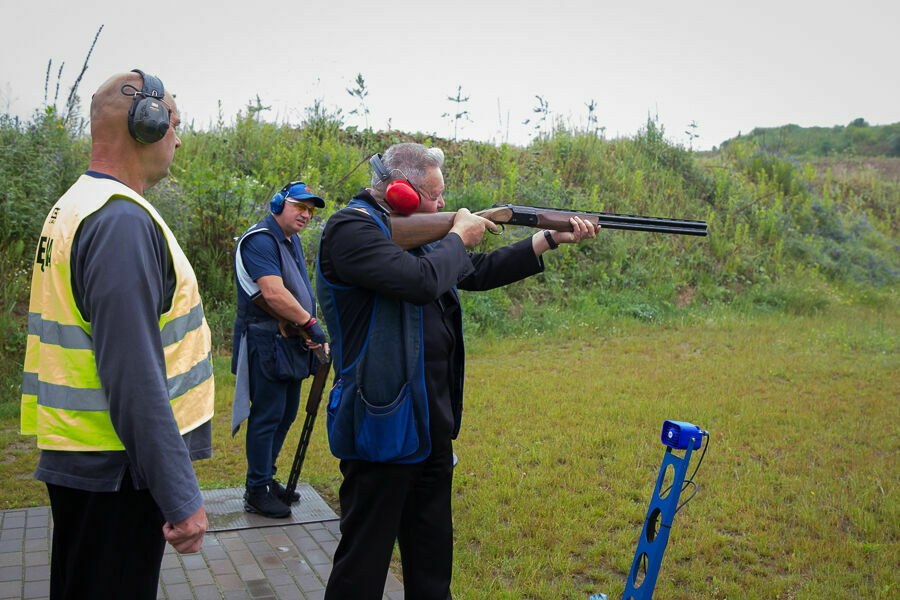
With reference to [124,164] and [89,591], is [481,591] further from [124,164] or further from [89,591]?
[124,164]

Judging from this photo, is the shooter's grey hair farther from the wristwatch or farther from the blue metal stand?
the blue metal stand

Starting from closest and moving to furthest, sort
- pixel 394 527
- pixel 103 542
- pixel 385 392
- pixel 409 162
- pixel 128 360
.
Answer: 1. pixel 128 360
2. pixel 103 542
3. pixel 385 392
4. pixel 394 527
5. pixel 409 162

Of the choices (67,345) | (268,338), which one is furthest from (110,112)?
(268,338)

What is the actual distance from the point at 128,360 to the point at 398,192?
4.81 ft

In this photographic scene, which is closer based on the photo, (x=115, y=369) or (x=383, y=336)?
(x=115, y=369)

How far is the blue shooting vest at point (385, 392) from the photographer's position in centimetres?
288

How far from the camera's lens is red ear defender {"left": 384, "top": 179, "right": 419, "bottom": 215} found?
309 centimetres

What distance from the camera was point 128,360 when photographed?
1.96 m

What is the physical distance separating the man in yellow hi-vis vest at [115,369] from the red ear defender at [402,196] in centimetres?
107

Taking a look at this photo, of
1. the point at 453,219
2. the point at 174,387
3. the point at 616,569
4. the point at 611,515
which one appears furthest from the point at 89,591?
the point at 611,515

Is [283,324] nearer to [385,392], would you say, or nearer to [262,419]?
[262,419]

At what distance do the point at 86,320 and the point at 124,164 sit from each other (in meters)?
0.51

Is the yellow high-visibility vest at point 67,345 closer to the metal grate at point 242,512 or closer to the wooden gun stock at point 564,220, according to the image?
the wooden gun stock at point 564,220

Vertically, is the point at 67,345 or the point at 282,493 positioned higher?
the point at 67,345
